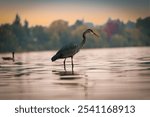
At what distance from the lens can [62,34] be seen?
11609 mm

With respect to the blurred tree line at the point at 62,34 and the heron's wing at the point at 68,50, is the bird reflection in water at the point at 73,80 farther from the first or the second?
the blurred tree line at the point at 62,34

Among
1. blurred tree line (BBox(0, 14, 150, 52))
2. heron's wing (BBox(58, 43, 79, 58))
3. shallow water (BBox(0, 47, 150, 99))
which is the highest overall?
blurred tree line (BBox(0, 14, 150, 52))

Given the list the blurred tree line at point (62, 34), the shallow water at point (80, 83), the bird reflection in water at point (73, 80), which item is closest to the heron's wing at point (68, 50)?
the shallow water at point (80, 83)

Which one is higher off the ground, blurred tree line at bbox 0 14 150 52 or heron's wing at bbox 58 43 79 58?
blurred tree line at bbox 0 14 150 52

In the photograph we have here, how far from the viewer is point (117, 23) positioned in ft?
39.2

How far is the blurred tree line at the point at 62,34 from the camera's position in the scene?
1131 cm

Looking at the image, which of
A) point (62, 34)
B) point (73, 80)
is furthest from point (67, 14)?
point (73, 80)

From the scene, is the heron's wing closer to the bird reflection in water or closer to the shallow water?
the shallow water

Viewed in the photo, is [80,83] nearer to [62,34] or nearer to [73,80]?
[73,80]

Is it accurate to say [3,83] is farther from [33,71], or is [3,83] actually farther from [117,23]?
[117,23]

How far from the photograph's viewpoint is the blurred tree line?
11.3 m

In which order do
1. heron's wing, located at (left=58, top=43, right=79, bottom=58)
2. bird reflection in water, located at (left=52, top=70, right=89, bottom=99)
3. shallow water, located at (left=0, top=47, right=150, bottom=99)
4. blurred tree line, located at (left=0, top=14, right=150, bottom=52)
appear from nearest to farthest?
shallow water, located at (left=0, top=47, right=150, bottom=99), bird reflection in water, located at (left=52, top=70, right=89, bottom=99), heron's wing, located at (left=58, top=43, right=79, bottom=58), blurred tree line, located at (left=0, top=14, right=150, bottom=52)

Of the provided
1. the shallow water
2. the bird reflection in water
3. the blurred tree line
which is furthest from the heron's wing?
the blurred tree line

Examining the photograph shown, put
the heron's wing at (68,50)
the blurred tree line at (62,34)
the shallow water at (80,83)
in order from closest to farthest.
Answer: the shallow water at (80,83)
the heron's wing at (68,50)
the blurred tree line at (62,34)
